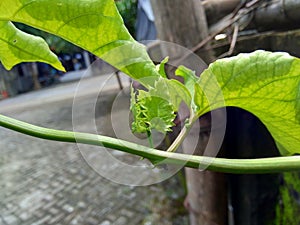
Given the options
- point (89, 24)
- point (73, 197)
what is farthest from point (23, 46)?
point (73, 197)

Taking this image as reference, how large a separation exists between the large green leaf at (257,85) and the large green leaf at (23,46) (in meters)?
0.10

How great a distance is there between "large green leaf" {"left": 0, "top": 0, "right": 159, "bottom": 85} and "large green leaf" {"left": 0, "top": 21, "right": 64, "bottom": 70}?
2 cm

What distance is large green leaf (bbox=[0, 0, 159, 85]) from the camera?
0.49 feet

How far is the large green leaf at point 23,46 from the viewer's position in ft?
0.59

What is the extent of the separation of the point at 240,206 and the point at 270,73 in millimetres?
797

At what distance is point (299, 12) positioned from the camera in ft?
1.72

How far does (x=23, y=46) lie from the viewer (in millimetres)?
185

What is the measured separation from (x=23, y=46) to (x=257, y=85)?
149 mm

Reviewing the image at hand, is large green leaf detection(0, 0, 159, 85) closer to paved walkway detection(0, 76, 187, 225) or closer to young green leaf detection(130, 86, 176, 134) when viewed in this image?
young green leaf detection(130, 86, 176, 134)

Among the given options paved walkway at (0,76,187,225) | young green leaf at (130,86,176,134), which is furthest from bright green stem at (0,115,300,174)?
A: paved walkway at (0,76,187,225)

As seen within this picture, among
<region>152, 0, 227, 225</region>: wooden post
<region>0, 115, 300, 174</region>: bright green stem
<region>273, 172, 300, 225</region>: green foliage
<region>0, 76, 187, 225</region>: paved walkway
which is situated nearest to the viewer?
<region>0, 115, 300, 174</region>: bright green stem

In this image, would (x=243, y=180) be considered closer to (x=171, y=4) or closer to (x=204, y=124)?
(x=204, y=124)

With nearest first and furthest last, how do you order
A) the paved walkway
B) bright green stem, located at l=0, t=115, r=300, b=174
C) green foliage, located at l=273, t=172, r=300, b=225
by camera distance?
bright green stem, located at l=0, t=115, r=300, b=174
green foliage, located at l=273, t=172, r=300, b=225
the paved walkway

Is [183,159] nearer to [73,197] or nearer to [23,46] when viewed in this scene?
[23,46]
